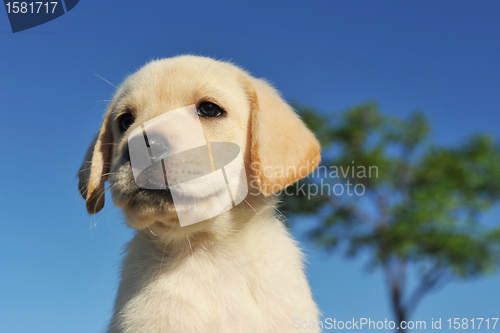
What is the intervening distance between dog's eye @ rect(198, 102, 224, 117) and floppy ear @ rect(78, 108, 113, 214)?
111 cm

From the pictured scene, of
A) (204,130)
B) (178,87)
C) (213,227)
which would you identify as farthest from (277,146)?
(178,87)

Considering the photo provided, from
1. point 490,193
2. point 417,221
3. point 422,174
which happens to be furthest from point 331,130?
point 490,193

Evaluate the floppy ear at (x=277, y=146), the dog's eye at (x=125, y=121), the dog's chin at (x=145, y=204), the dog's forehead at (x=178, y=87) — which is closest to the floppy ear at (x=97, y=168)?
the dog's eye at (x=125, y=121)

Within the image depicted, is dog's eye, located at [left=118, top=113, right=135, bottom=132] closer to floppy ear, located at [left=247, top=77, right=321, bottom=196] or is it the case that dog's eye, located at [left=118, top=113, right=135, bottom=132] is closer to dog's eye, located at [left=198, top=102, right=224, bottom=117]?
dog's eye, located at [left=198, top=102, right=224, bottom=117]

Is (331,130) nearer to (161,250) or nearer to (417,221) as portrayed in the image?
(417,221)

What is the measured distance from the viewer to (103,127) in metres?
4.67

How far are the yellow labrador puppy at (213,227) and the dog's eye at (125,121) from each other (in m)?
0.02

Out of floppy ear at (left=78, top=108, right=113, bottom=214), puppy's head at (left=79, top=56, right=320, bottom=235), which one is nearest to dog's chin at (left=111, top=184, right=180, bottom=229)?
puppy's head at (left=79, top=56, right=320, bottom=235)

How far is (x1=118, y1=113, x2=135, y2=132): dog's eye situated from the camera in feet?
14.1

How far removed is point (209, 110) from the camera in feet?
13.3

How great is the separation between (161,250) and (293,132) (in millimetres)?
1761

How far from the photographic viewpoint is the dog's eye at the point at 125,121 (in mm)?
4304

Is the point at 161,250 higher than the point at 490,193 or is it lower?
higher

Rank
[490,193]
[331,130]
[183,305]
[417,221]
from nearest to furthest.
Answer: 1. [183,305]
2. [417,221]
3. [490,193]
4. [331,130]
